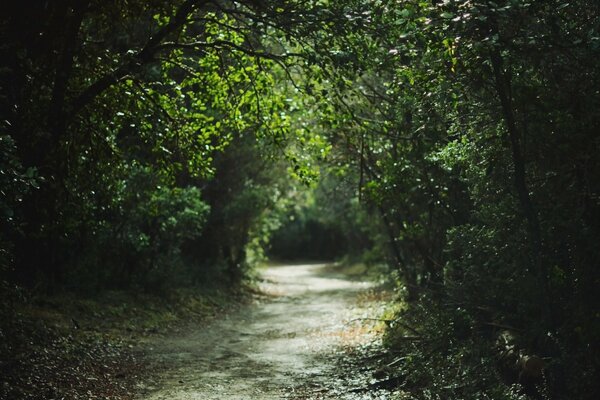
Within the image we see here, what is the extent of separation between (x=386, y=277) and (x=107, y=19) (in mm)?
16442

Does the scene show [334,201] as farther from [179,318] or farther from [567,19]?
[567,19]

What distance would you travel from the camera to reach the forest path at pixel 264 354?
8.70 m

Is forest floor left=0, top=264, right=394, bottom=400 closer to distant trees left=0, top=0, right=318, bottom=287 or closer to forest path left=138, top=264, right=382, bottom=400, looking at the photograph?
forest path left=138, top=264, right=382, bottom=400

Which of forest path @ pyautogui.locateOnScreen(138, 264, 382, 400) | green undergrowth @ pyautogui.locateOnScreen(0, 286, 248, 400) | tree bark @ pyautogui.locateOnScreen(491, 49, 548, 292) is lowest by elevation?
forest path @ pyautogui.locateOnScreen(138, 264, 382, 400)

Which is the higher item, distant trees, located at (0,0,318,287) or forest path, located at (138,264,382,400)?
distant trees, located at (0,0,318,287)

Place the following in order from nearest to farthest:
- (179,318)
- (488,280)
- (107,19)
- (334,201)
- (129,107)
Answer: (488,280) → (107,19) → (129,107) → (179,318) → (334,201)

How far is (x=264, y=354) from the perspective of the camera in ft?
38.2

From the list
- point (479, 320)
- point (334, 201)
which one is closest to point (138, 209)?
point (479, 320)

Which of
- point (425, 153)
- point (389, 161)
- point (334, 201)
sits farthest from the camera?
point (334, 201)

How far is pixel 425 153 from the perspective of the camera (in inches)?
415

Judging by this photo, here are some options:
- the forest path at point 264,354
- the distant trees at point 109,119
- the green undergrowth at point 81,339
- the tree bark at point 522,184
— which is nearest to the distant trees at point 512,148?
the tree bark at point 522,184

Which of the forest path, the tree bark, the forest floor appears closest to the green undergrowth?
the forest floor

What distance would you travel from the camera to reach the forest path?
28.5 feet

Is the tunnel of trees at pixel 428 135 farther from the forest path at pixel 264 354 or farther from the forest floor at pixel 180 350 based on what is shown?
the forest path at pixel 264 354
